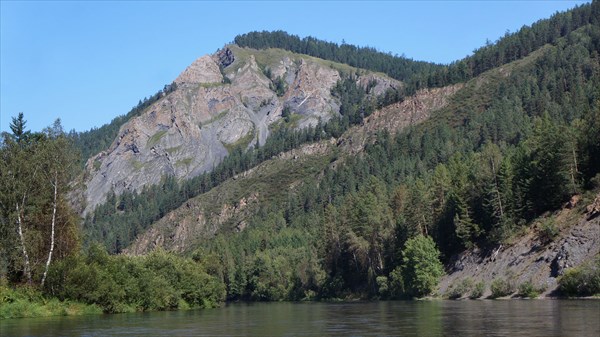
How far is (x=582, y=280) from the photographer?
269 ft

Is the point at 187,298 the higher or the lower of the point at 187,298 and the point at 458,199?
the lower

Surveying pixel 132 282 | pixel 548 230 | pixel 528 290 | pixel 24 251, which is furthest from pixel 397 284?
pixel 24 251

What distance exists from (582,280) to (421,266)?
3967 cm

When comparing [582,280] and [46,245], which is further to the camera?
[46,245]

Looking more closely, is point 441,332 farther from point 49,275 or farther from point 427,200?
point 427,200

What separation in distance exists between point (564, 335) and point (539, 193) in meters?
78.9

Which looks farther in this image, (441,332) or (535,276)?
(535,276)

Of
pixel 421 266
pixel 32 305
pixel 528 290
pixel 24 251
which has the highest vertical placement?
pixel 24 251

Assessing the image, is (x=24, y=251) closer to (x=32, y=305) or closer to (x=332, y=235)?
(x=32, y=305)

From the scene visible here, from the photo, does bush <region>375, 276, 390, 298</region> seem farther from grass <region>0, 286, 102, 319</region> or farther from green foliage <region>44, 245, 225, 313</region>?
grass <region>0, 286, 102, 319</region>

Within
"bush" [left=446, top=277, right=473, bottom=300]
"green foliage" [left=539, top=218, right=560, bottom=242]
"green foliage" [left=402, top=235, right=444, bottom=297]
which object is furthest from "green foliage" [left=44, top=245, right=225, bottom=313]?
"green foliage" [left=539, top=218, right=560, bottom=242]

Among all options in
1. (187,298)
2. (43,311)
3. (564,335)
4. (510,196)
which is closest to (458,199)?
(510,196)

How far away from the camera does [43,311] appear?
74.6 meters

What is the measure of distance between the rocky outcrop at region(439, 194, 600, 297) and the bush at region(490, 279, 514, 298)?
38.2 inches
